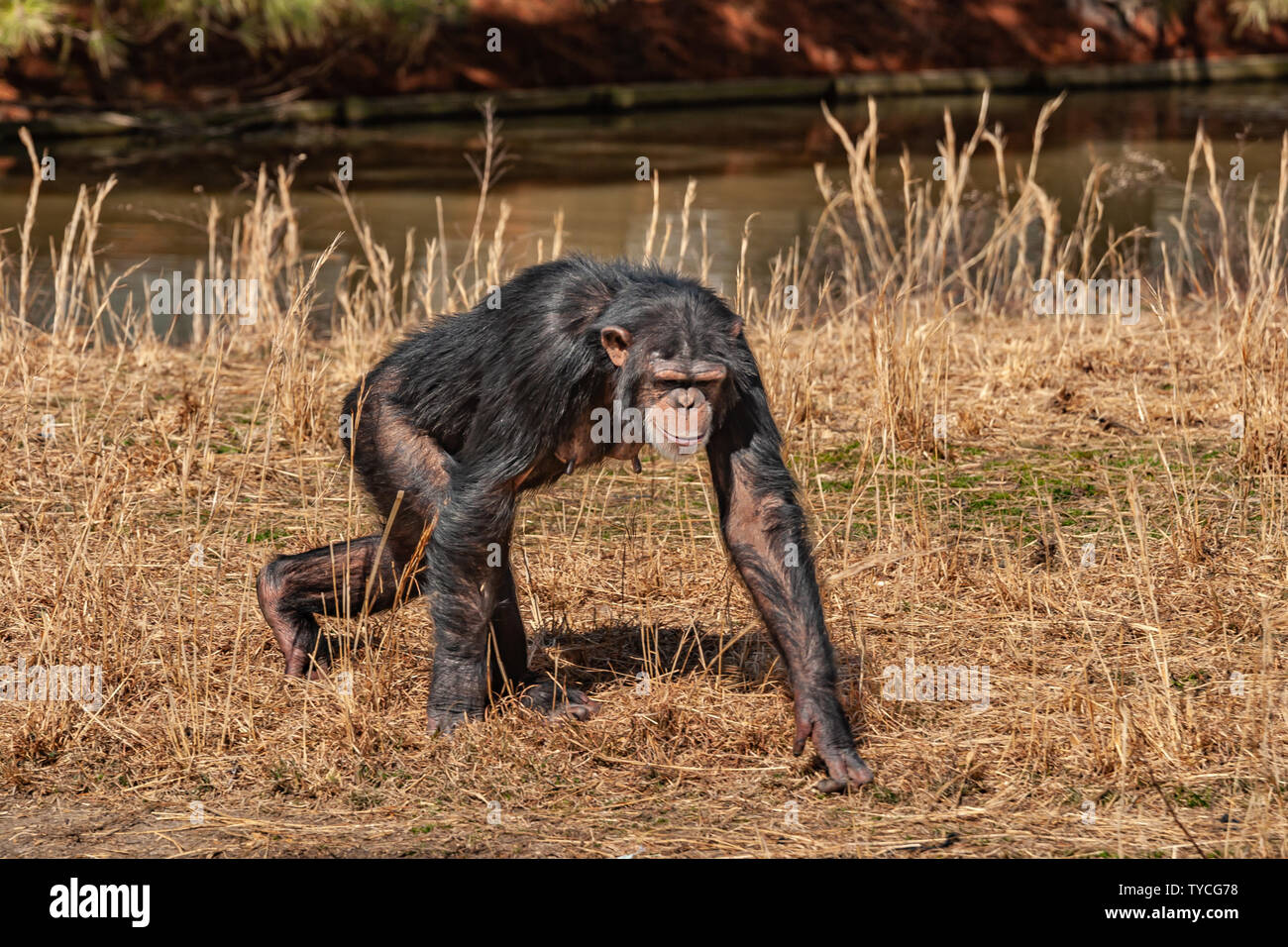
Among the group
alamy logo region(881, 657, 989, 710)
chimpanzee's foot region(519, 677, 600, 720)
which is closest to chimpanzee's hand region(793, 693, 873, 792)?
alamy logo region(881, 657, 989, 710)

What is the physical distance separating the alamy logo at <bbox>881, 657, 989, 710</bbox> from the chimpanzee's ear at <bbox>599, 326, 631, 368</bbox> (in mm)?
1239

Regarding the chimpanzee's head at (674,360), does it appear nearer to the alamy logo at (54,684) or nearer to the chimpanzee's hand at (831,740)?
the chimpanzee's hand at (831,740)

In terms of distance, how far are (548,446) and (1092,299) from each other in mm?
6131

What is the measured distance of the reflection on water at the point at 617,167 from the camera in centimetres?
1528

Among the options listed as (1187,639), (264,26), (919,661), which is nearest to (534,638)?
(919,661)

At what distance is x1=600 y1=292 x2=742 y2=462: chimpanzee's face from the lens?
380 cm

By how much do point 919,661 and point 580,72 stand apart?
23616 mm

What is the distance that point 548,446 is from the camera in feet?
13.3

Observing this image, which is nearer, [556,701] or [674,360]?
[674,360]

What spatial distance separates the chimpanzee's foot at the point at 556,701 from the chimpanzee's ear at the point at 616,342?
0.97 meters

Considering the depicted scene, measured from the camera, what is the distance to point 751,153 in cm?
2116

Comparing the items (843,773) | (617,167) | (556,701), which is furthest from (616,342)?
(617,167)

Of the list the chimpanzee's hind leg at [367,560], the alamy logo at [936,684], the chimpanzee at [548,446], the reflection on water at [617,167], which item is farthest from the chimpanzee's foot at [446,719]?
the reflection on water at [617,167]

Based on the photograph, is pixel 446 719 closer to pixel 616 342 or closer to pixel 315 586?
pixel 315 586
